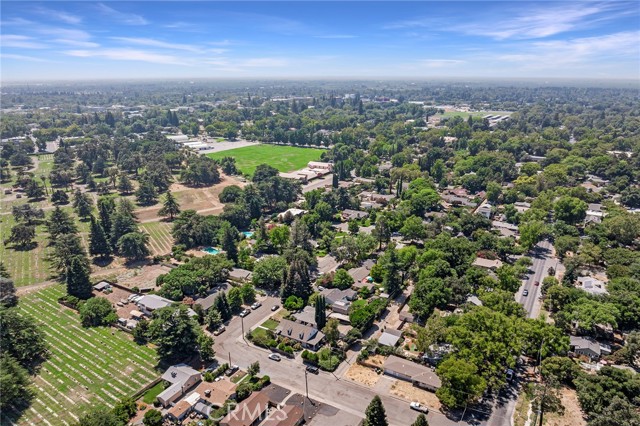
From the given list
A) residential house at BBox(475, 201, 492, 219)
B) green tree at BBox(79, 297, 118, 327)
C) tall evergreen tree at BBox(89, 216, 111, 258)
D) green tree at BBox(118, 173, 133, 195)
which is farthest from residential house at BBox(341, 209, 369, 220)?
green tree at BBox(118, 173, 133, 195)

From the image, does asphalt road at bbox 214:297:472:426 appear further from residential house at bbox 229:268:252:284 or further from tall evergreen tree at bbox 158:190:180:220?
tall evergreen tree at bbox 158:190:180:220

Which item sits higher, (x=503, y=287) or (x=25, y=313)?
(x=503, y=287)

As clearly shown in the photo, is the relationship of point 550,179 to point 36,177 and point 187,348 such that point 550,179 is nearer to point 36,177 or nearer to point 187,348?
point 187,348

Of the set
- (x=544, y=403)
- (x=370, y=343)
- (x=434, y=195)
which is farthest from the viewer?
(x=434, y=195)

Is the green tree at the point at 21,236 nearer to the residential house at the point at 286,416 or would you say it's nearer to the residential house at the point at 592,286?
the residential house at the point at 286,416

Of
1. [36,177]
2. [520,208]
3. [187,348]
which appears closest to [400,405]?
[187,348]

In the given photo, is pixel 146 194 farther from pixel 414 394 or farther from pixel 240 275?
pixel 414 394

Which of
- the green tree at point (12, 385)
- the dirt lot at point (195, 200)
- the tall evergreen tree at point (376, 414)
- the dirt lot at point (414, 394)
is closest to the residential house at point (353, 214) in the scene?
the dirt lot at point (195, 200)

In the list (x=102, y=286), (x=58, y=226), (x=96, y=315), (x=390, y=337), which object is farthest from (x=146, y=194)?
(x=390, y=337)
